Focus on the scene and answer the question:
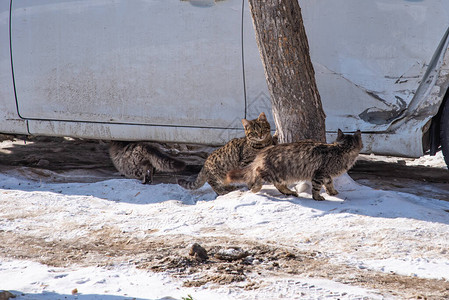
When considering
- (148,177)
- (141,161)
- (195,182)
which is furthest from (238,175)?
(141,161)

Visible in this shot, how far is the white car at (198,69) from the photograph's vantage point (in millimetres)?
5359

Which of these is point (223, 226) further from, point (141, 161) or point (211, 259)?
point (141, 161)

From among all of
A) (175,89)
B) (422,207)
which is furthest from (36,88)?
(422,207)

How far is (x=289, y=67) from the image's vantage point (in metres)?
5.27

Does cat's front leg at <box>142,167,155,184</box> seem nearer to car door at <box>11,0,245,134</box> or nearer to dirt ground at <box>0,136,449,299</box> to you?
car door at <box>11,0,245,134</box>

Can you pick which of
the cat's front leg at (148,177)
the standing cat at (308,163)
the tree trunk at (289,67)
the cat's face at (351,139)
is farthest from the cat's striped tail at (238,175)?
the cat's front leg at (148,177)

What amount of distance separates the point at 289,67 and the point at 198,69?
106 centimetres

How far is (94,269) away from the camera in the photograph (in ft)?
12.7

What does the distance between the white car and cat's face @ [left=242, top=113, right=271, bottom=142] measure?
0.27 meters

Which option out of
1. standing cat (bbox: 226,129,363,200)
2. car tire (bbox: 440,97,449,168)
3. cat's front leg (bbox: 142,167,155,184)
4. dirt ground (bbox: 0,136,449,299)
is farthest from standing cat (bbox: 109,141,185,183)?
car tire (bbox: 440,97,449,168)

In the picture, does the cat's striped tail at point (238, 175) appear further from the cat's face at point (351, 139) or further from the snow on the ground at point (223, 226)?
the cat's face at point (351, 139)

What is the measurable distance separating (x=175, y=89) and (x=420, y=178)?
2722 mm

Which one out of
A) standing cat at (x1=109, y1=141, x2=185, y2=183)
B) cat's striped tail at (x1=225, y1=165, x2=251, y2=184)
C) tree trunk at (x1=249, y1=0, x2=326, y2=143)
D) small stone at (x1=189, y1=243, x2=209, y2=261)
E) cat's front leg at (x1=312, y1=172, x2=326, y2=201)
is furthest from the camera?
standing cat at (x1=109, y1=141, x2=185, y2=183)

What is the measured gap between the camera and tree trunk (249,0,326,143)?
5.18 metres
